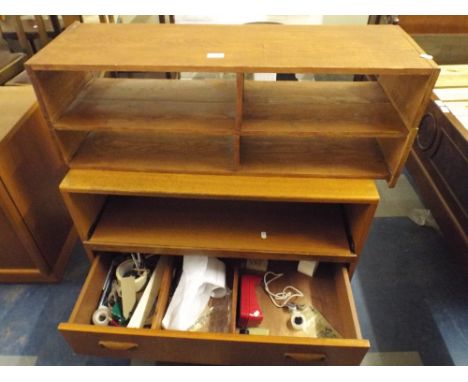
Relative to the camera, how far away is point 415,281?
4.33 ft

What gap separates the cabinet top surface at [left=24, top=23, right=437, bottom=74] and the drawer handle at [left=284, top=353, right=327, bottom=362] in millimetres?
649

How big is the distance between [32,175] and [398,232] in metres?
1.44

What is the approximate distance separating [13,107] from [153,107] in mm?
542

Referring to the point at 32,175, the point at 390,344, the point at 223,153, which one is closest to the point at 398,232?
the point at 390,344

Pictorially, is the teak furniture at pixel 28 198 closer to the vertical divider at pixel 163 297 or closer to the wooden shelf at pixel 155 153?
the wooden shelf at pixel 155 153

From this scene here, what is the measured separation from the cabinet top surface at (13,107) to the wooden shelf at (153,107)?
0.27 metres

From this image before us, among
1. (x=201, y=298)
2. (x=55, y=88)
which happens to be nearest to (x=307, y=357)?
(x=201, y=298)

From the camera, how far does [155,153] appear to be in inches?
36.8

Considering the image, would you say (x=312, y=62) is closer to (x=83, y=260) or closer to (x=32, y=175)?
(x=32, y=175)

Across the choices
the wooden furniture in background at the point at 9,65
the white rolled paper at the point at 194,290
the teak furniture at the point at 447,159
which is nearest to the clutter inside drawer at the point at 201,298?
the white rolled paper at the point at 194,290

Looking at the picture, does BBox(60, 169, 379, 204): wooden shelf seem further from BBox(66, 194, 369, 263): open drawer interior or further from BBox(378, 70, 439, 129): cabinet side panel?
BBox(378, 70, 439, 129): cabinet side panel

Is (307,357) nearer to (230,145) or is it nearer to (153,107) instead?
(230,145)

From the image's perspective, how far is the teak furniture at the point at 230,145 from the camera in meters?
0.75

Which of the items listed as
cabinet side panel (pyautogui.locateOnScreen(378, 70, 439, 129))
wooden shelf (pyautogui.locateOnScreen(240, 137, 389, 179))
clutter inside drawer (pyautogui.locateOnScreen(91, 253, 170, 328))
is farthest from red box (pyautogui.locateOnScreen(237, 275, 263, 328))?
cabinet side panel (pyautogui.locateOnScreen(378, 70, 439, 129))
